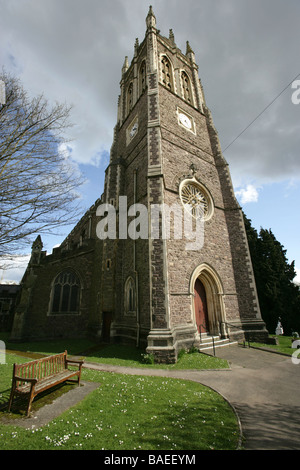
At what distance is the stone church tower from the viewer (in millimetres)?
9266

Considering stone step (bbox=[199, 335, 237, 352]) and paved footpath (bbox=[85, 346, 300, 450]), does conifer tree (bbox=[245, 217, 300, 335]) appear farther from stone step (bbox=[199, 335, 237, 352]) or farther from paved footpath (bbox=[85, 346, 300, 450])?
paved footpath (bbox=[85, 346, 300, 450])

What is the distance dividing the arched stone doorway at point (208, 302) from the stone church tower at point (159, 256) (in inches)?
2.1

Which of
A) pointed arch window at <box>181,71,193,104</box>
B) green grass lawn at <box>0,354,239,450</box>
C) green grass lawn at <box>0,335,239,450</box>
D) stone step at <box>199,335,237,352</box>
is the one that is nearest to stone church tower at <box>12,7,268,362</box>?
stone step at <box>199,335,237,352</box>

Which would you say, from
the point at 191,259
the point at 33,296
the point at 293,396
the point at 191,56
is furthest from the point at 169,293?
the point at 191,56

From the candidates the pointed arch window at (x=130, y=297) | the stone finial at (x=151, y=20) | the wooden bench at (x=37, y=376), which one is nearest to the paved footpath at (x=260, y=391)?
the wooden bench at (x=37, y=376)

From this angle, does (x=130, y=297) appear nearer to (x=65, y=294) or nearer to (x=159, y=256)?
(x=159, y=256)

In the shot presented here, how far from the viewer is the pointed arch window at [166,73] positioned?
1639 centimetres

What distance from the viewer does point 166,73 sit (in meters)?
17.0

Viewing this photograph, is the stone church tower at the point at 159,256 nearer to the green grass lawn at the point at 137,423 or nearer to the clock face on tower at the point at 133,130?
the clock face on tower at the point at 133,130

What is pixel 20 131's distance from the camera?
561cm

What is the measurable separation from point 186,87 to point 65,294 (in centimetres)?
2078

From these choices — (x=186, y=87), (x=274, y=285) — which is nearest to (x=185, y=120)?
(x=186, y=87)

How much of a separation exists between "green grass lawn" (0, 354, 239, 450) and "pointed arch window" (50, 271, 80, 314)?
8834 mm
